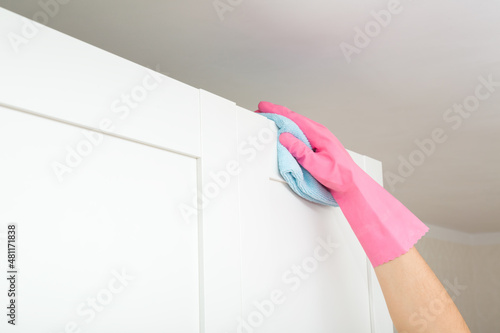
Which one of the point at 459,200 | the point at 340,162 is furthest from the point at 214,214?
the point at 459,200

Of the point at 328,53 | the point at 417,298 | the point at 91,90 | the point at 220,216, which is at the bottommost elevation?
the point at 417,298

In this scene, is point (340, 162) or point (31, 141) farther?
point (340, 162)

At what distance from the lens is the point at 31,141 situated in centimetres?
68

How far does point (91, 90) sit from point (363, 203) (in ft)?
1.82

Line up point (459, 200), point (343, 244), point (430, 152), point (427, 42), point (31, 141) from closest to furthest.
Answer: point (31, 141), point (343, 244), point (427, 42), point (430, 152), point (459, 200)

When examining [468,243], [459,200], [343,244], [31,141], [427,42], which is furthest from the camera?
[468,243]

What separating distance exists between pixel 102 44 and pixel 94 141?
1.96 ft

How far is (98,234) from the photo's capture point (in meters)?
0.74

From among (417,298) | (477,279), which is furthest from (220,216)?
(477,279)

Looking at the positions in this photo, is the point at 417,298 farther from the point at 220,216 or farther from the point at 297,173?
the point at 220,216

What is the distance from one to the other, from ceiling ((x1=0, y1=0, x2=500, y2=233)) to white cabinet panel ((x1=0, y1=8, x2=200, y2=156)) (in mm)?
353

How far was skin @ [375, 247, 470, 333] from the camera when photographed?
107 centimetres

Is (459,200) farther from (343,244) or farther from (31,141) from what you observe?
(31,141)

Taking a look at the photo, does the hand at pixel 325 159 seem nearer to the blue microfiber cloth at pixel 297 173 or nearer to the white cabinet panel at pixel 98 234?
the blue microfiber cloth at pixel 297 173
